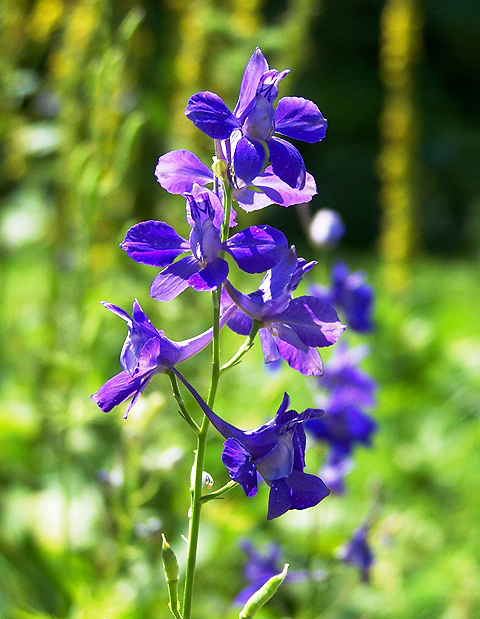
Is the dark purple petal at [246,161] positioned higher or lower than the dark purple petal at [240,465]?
higher

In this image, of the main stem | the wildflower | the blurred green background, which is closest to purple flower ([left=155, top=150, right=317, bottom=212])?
the main stem

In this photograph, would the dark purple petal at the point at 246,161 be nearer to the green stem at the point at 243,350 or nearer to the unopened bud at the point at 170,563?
the green stem at the point at 243,350

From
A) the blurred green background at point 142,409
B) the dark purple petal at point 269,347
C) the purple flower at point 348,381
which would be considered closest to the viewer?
the dark purple petal at point 269,347

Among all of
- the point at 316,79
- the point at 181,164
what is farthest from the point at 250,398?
the point at 316,79

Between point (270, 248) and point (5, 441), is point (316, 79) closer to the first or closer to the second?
point (5, 441)

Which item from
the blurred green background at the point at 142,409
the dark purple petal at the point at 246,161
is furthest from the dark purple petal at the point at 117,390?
the blurred green background at the point at 142,409

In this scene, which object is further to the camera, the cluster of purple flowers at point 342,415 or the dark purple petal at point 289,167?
the cluster of purple flowers at point 342,415
